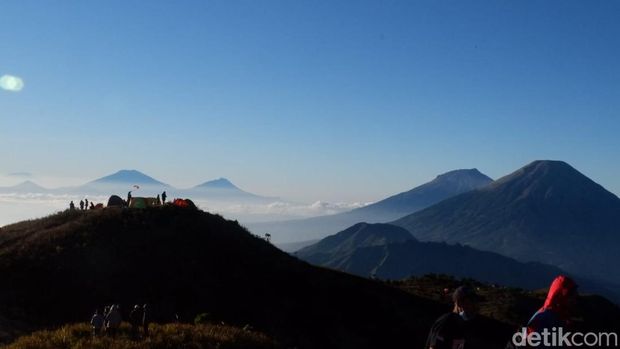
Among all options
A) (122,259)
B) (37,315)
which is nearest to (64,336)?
(37,315)

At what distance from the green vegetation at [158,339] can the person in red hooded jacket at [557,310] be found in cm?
1121

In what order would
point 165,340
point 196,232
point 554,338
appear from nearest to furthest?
1. point 554,338
2. point 165,340
3. point 196,232

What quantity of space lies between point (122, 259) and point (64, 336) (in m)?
19.4

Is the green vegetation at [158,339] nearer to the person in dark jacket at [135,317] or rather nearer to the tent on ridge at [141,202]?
the person in dark jacket at [135,317]

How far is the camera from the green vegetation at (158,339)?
16266mm

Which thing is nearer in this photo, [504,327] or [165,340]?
[165,340]

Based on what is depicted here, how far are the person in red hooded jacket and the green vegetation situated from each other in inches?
441

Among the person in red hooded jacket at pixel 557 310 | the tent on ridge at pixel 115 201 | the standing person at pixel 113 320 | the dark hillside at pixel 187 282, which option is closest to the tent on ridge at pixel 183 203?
the dark hillside at pixel 187 282

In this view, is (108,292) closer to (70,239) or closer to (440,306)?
(70,239)

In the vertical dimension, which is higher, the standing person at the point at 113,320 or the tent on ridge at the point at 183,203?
the tent on ridge at the point at 183,203

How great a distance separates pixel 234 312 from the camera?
33.4m

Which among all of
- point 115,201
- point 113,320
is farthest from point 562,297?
point 115,201

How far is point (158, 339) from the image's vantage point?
666 inches

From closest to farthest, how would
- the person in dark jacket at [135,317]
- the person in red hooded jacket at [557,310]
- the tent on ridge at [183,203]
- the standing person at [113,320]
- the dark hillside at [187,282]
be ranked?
the person in red hooded jacket at [557,310], the standing person at [113,320], the person in dark jacket at [135,317], the dark hillside at [187,282], the tent on ridge at [183,203]
